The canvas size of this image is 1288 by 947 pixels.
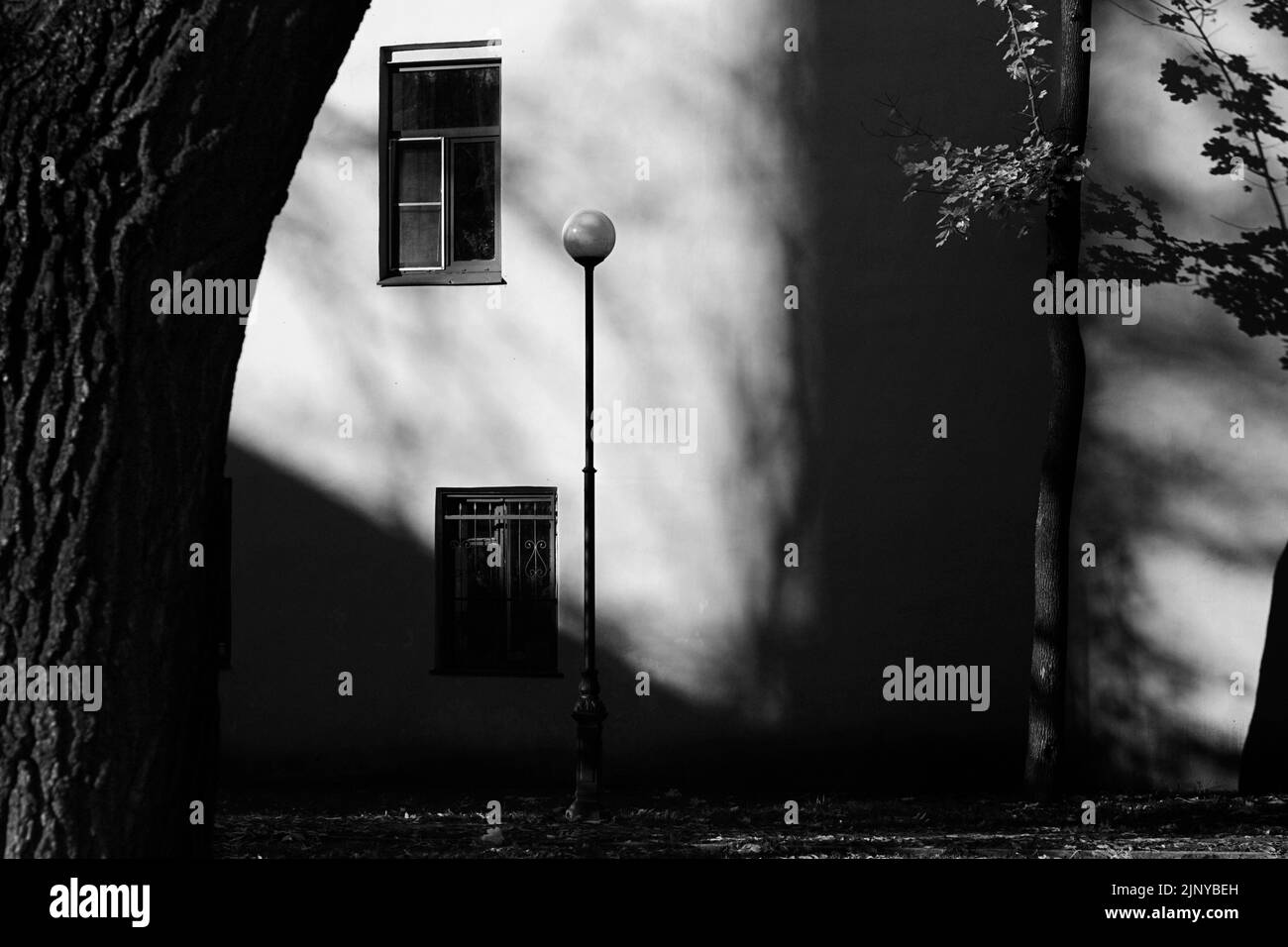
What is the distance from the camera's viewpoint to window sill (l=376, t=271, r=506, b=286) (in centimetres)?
1223

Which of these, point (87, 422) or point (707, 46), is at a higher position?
point (707, 46)

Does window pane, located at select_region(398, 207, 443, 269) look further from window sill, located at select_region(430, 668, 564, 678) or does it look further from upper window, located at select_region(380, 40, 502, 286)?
window sill, located at select_region(430, 668, 564, 678)

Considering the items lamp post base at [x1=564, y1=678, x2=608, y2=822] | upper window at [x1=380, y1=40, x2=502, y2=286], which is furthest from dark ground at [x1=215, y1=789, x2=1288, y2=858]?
upper window at [x1=380, y1=40, x2=502, y2=286]

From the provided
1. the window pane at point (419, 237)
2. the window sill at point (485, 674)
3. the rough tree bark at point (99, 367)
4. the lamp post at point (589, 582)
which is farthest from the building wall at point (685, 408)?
the rough tree bark at point (99, 367)

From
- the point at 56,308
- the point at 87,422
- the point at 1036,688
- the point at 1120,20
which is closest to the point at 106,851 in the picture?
the point at 87,422

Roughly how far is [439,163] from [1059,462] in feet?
19.1

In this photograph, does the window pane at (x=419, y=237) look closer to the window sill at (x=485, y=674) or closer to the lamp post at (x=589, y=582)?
the lamp post at (x=589, y=582)

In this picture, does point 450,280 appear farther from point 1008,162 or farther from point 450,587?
point 1008,162

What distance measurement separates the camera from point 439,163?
491 inches

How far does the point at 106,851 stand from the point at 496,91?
9.50m

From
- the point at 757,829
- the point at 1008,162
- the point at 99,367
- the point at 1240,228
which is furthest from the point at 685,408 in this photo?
the point at 99,367
